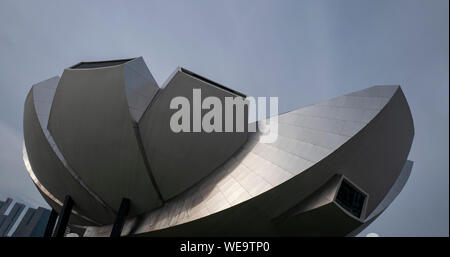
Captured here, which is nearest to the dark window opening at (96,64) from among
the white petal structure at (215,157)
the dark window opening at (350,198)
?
the white petal structure at (215,157)

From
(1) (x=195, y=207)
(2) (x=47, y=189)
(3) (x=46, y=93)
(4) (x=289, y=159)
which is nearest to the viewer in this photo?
(4) (x=289, y=159)

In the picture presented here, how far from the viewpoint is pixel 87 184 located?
1519 centimetres

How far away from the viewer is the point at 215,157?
12984 millimetres

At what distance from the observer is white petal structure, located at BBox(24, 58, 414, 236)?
34.3 ft

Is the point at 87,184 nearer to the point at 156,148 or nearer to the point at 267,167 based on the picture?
the point at 156,148

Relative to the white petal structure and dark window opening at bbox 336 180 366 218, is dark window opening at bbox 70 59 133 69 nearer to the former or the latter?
the white petal structure

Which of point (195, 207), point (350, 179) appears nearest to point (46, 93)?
point (195, 207)

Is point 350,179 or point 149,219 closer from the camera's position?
point 350,179

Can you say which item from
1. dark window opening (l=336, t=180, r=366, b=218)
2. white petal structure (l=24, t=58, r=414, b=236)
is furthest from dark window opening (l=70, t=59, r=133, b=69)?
dark window opening (l=336, t=180, r=366, b=218)

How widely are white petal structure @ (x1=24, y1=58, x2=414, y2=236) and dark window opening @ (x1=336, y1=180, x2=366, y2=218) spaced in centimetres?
4

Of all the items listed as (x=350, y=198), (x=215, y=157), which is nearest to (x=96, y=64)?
(x=215, y=157)
